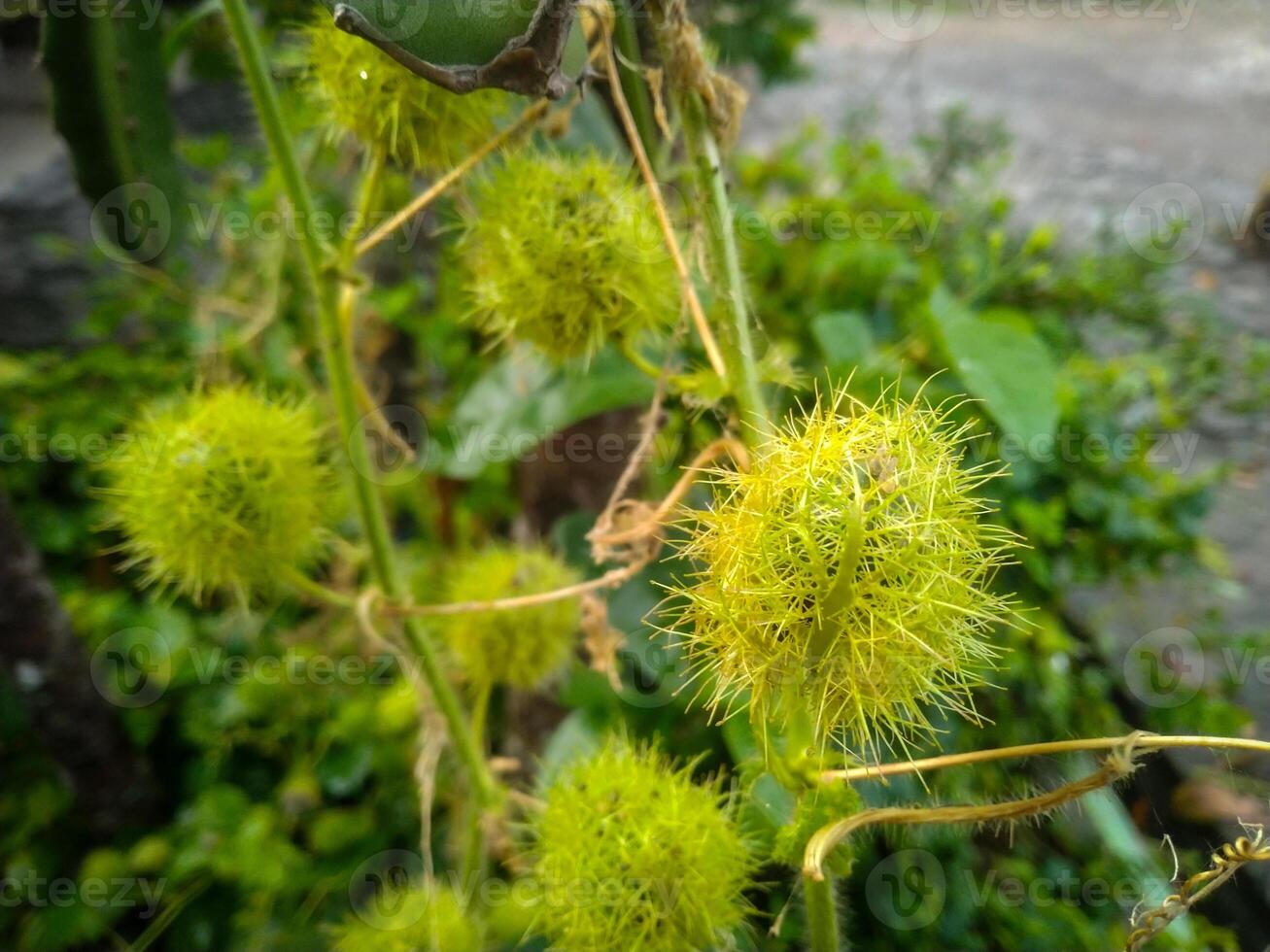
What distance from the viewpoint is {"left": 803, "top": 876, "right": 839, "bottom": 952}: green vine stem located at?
0.39m

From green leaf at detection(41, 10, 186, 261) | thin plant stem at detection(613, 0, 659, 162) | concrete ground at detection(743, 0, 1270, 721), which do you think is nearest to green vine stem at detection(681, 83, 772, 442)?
thin plant stem at detection(613, 0, 659, 162)

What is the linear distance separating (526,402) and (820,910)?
2.05ft

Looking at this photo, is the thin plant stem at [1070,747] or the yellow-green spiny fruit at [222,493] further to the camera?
the yellow-green spiny fruit at [222,493]

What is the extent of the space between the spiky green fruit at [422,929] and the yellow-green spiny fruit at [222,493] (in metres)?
0.28

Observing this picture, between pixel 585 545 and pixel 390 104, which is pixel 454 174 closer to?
pixel 390 104

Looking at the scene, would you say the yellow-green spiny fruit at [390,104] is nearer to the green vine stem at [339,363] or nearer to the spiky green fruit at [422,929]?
the green vine stem at [339,363]

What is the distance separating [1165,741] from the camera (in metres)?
0.33

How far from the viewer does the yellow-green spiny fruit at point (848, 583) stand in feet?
1.06

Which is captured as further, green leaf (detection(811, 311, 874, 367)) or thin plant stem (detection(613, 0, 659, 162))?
green leaf (detection(811, 311, 874, 367))

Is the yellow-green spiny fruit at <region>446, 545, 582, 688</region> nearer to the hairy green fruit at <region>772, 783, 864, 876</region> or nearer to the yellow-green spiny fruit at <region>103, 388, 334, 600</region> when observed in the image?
the yellow-green spiny fruit at <region>103, 388, 334, 600</region>

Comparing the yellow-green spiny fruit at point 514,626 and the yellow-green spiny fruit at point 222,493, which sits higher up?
the yellow-green spiny fruit at point 222,493

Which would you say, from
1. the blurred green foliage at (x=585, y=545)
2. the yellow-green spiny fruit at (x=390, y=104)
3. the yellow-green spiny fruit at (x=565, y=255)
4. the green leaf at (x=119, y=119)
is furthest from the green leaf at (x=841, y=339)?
the green leaf at (x=119, y=119)

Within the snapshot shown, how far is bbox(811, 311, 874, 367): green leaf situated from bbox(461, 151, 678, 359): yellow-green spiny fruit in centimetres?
28

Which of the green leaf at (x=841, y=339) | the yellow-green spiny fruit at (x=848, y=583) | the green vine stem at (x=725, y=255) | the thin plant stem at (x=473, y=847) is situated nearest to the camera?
the yellow-green spiny fruit at (x=848, y=583)
